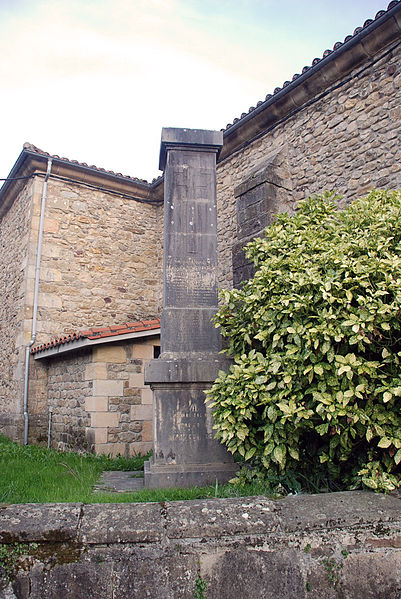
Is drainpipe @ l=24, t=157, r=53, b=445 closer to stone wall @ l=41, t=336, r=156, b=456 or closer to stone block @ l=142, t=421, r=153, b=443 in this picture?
stone wall @ l=41, t=336, r=156, b=456

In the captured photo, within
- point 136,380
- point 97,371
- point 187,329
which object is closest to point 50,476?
point 187,329

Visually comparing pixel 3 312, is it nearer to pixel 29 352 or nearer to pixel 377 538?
pixel 29 352

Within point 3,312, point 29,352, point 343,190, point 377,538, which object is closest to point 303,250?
point 377,538

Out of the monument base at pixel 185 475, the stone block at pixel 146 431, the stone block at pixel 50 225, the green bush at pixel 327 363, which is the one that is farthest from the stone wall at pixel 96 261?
the green bush at pixel 327 363

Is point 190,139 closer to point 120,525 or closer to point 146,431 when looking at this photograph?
point 120,525

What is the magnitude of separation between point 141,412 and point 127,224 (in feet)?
20.0

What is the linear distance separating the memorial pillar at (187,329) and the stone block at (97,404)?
306 centimetres

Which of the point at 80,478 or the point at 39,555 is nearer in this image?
the point at 39,555

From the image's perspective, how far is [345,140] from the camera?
7469 millimetres

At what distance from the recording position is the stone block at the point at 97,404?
706 cm

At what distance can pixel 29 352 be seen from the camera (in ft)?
31.1

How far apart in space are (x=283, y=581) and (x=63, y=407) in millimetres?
7161

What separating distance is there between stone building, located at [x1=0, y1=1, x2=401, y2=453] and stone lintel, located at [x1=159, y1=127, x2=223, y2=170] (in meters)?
1.34

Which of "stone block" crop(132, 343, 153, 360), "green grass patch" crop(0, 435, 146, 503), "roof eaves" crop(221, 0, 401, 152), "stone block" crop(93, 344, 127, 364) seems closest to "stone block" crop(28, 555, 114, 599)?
"green grass patch" crop(0, 435, 146, 503)
